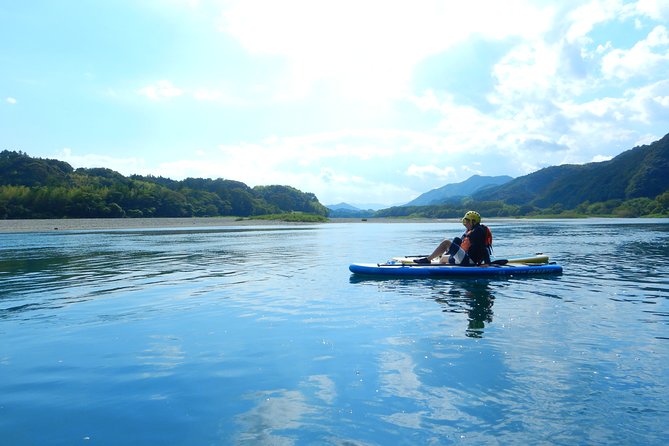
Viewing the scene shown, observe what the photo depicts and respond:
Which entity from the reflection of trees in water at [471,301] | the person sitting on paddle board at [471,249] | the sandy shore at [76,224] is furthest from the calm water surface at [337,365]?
the sandy shore at [76,224]

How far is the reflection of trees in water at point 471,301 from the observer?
12.0 m

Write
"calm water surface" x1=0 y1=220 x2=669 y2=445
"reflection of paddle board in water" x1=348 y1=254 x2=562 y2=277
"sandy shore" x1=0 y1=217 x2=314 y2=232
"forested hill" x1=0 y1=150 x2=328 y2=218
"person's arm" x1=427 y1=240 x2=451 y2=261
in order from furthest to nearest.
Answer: "forested hill" x1=0 y1=150 x2=328 y2=218
"sandy shore" x1=0 y1=217 x2=314 y2=232
"person's arm" x1=427 y1=240 x2=451 y2=261
"reflection of paddle board in water" x1=348 y1=254 x2=562 y2=277
"calm water surface" x1=0 y1=220 x2=669 y2=445

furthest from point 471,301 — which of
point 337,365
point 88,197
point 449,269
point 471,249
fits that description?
point 88,197

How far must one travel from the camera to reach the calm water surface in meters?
6.35

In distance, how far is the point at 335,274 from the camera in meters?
22.3

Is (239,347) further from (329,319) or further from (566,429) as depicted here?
(566,429)

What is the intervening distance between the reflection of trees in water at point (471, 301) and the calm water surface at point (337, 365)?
4.0 inches

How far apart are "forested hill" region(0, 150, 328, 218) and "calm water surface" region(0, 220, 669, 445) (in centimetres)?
10174

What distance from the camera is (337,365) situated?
29.3 ft

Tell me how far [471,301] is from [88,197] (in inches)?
4524

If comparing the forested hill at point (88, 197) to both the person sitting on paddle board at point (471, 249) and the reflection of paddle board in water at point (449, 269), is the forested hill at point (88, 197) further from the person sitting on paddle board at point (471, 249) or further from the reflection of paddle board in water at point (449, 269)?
the person sitting on paddle board at point (471, 249)

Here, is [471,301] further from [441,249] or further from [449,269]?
[441,249]

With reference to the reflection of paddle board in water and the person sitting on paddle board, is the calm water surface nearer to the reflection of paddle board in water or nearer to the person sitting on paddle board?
the reflection of paddle board in water

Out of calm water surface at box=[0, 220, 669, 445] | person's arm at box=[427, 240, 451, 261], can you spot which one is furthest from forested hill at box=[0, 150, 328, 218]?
person's arm at box=[427, 240, 451, 261]
